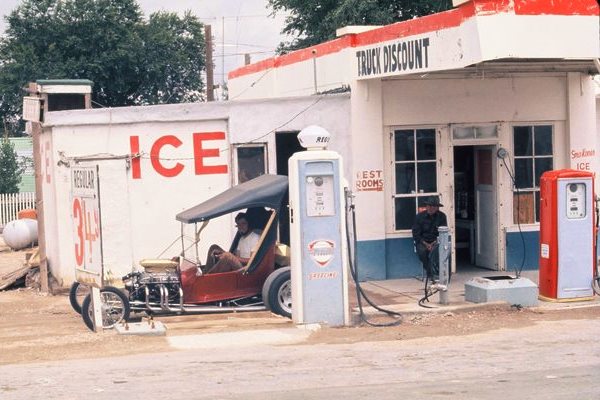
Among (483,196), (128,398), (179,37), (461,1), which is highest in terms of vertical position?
(179,37)

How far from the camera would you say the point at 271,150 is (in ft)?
61.7

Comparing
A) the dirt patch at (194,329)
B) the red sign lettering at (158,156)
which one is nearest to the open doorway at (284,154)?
the red sign lettering at (158,156)

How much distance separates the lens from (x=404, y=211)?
728 inches

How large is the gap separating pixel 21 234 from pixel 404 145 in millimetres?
12081

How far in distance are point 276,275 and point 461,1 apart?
4.50m

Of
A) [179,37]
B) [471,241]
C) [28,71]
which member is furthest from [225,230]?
[179,37]

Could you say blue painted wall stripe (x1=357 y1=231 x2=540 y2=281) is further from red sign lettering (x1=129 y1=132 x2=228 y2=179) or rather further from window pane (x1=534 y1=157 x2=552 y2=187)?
red sign lettering (x1=129 y1=132 x2=228 y2=179)

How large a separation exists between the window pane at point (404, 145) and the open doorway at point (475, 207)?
143cm

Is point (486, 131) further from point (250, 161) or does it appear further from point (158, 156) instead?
point (158, 156)

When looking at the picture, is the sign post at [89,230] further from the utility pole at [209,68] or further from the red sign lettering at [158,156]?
the utility pole at [209,68]

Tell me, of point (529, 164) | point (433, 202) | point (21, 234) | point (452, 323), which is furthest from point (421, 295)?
point (21, 234)

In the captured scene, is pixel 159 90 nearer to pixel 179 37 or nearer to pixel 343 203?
pixel 179 37

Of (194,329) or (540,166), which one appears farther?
(540,166)

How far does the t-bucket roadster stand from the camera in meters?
14.6
